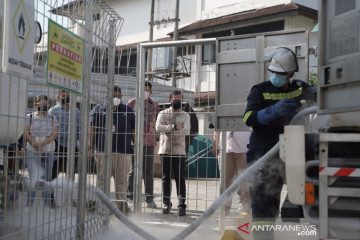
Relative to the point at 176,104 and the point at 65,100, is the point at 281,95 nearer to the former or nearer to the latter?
the point at 176,104

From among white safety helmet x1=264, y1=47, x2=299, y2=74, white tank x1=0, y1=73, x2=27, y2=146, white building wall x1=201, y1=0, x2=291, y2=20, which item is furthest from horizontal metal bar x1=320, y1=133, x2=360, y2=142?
white building wall x1=201, y1=0, x2=291, y2=20

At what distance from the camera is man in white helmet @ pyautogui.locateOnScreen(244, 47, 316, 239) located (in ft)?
14.2

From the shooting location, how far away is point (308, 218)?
3.14m

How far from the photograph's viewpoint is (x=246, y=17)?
21.8 metres

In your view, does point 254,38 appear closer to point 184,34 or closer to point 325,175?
point 325,175

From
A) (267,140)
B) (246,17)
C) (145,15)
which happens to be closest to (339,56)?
(267,140)

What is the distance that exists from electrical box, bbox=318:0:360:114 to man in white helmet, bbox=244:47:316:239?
1159 mm

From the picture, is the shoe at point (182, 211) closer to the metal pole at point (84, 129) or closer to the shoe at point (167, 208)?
the shoe at point (167, 208)

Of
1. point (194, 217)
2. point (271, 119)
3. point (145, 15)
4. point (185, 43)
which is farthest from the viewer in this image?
point (145, 15)

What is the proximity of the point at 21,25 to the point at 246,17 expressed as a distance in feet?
62.6

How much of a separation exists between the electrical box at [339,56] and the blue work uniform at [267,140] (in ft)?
4.22

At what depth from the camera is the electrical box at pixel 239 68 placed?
546cm

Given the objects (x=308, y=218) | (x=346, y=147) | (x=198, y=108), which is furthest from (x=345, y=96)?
(x=198, y=108)

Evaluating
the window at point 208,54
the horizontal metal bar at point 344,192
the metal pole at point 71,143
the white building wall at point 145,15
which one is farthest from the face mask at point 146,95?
the white building wall at point 145,15
